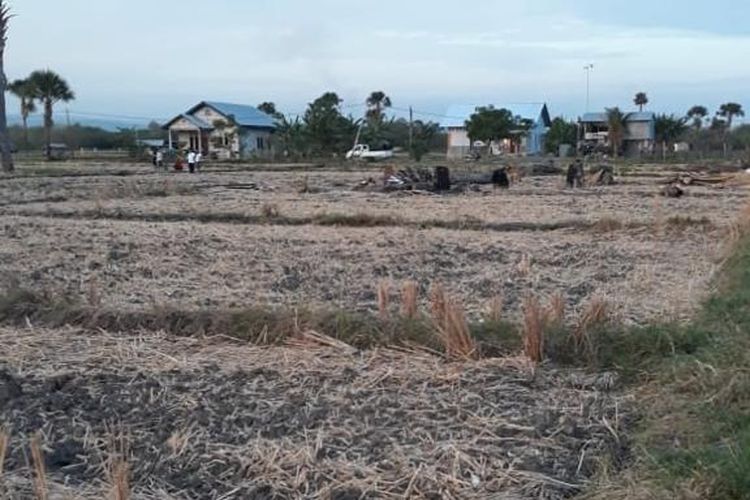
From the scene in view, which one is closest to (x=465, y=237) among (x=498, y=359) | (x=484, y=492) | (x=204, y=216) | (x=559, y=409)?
(x=204, y=216)

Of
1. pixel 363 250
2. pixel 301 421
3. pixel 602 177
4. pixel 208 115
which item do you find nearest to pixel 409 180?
pixel 602 177

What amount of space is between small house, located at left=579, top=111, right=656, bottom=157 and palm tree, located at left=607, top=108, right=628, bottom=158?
1.75m

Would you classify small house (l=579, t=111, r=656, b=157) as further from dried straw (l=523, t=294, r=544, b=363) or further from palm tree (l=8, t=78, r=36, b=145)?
dried straw (l=523, t=294, r=544, b=363)

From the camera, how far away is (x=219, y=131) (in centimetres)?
6731

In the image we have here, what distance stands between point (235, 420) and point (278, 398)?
1.20 feet

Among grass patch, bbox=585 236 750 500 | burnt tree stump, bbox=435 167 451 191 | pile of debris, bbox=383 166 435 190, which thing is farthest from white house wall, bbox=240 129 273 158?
grass patch, bbox=585 236 750 500

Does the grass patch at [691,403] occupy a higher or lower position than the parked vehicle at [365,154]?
lower

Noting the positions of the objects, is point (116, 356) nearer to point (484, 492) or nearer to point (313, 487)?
point (313, 487)

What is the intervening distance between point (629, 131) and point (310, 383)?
2758 inches

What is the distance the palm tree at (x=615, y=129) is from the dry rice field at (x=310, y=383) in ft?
171

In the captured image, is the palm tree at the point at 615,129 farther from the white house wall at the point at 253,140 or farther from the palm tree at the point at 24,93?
the palm tree at the point at 24,93

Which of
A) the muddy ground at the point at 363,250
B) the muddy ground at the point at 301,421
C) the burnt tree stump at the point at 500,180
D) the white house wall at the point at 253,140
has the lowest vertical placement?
the muddy ground at the point at 301,421

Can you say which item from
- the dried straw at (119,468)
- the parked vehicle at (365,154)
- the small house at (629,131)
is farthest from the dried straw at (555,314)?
the small house at (629,131)

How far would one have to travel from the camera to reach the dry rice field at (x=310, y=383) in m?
3.78
